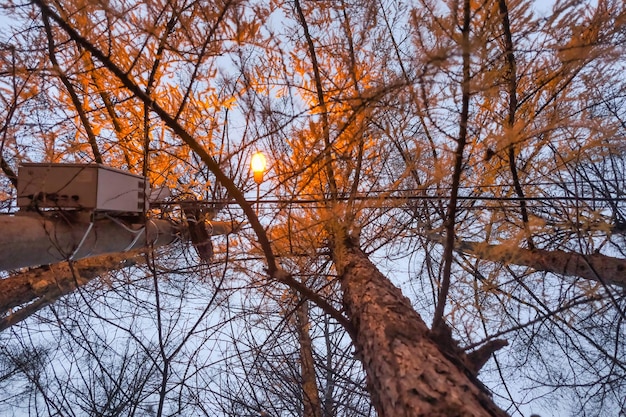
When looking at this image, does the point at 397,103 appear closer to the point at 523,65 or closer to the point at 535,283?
the point at 523,65

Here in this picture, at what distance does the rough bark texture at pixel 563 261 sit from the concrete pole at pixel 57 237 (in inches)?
74.9

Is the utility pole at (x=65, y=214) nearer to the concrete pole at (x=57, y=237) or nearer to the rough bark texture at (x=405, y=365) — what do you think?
the concrete pole at (x=57, y=237)

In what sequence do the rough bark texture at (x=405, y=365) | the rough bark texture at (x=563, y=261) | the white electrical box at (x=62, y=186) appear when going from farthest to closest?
the rough bark texture at (x=563, y=261)
the white electrical box at (x=62, y=186)
the rough bark texture at (x=405, y=365)

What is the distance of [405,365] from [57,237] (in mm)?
1289

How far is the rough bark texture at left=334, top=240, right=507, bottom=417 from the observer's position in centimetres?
98

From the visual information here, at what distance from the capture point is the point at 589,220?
2.25 meters

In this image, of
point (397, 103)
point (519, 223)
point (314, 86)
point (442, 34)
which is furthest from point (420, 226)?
point (442, 34)

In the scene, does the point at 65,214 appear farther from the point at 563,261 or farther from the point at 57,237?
the point at 563,261

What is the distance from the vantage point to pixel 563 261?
A: 8.00 feet

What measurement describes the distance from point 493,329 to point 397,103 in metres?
2.21

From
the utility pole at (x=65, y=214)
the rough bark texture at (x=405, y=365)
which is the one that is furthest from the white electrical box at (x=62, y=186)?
the rough bark texture at (x=405, y=365)

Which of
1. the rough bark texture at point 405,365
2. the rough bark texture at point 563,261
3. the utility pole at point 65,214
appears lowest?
the rough bark texture at point 405,365

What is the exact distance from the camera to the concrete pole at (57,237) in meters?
1.25

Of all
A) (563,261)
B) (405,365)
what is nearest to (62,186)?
(405,365)
